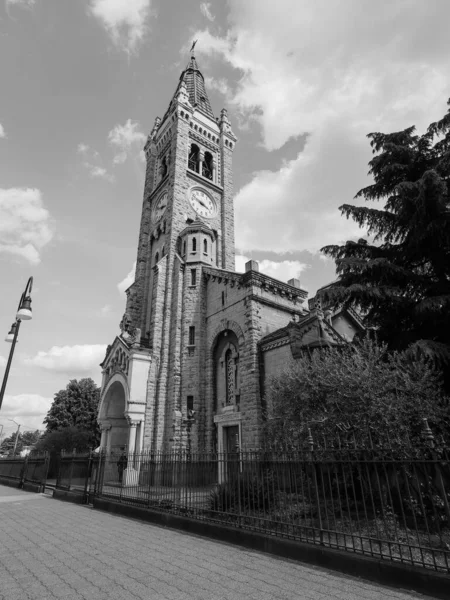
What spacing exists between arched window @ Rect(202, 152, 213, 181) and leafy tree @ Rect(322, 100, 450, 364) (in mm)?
21250

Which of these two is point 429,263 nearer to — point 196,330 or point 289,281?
point 289,281

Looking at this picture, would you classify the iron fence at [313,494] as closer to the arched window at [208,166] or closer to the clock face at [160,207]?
the clock face at [160,207]

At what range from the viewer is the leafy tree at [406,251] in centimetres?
1095

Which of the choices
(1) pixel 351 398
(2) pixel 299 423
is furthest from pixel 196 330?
(1) pixel 351 398

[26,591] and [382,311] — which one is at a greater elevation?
[382,311]

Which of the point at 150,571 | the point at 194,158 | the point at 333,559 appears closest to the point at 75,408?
the point at 194,158

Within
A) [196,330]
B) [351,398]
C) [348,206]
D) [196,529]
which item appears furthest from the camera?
[196,330]

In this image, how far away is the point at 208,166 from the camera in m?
33.6

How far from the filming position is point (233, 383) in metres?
20.5

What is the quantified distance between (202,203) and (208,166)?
564cm

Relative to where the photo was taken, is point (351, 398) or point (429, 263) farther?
point (429, 263)

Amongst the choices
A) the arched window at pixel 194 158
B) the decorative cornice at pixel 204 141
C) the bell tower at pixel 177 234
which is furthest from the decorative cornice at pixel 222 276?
the decorative cornice at pixel 204 141

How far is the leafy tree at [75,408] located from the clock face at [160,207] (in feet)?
90.4

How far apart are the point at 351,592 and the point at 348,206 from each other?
1171cm
